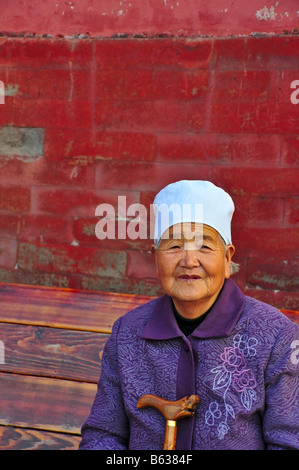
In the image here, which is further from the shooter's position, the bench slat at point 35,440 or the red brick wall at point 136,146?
the red brick wall at point 136,146

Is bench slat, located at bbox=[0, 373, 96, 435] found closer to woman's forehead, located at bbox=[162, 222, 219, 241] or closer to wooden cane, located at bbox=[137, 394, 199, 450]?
wooden cane, located at bbox=[137, 394, 199, 450]

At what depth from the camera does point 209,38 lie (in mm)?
3061

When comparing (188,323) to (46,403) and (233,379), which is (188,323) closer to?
(233,379)

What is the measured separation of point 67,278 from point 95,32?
1363 mm

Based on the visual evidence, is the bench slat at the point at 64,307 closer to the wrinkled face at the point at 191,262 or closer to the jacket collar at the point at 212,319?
the jacket collar at the point at 212,319

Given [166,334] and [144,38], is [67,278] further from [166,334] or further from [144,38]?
[166,334]

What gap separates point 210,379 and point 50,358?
3.90ft

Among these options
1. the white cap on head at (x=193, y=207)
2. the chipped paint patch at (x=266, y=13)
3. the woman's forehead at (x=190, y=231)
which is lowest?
the woman's forehead at (x=190, y=231)

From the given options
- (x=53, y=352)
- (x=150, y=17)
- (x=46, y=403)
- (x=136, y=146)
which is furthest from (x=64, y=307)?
(x=150, y=17)

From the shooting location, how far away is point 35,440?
2.51 m

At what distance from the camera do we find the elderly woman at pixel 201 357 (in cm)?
167

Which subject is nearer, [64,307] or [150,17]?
[64,307]

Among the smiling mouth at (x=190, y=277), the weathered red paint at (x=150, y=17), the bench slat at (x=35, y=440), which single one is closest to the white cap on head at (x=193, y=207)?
the smiling mouth at (x=190, y=277)

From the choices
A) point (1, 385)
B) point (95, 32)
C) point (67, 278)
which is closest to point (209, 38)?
point (95, 32)
